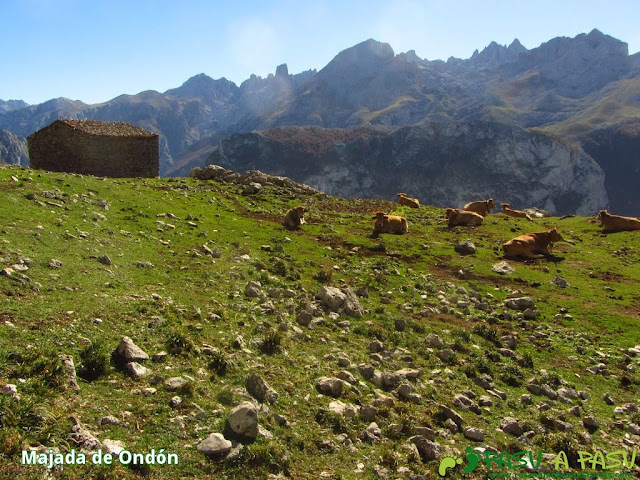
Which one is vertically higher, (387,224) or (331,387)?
(387,224)

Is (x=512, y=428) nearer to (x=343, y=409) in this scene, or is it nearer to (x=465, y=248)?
(x=343, y=409)

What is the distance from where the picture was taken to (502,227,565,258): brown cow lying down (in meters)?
25.9

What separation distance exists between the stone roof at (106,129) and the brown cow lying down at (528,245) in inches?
1357

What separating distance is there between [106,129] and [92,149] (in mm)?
3006

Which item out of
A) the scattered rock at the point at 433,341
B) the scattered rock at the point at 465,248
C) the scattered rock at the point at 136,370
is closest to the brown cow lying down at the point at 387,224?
the scattered rock at the point at 465,248

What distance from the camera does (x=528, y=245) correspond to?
26.2m

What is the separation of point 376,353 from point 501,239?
21.2 metres

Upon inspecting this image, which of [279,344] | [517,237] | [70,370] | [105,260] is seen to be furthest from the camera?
[517,237]

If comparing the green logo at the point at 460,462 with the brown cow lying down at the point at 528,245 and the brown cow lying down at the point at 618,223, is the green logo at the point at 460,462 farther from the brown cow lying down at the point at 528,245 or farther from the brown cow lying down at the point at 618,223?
the brown cow lying down at the point at 618,223

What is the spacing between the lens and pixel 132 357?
8406 mm

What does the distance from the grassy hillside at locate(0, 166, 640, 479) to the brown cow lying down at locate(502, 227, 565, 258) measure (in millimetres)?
2680

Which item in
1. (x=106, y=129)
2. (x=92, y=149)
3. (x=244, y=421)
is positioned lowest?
(x=244, y=421)

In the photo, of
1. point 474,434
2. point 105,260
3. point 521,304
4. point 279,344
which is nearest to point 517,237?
point 521,304

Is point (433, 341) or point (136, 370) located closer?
point (136, 370)
